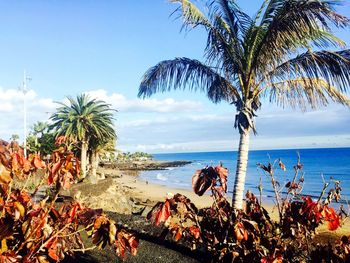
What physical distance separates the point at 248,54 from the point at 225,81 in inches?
42.7

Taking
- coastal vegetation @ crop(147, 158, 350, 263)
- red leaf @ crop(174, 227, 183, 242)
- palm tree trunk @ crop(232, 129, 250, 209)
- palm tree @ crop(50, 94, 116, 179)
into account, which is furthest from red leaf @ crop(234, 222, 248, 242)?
palm tree @ crop(50, 94, 116, 179)

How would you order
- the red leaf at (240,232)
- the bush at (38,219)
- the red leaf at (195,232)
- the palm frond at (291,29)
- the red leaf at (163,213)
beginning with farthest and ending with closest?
the palm frond at (291,29)
the red leaf at (195,232)
the red leaf at (240,232)
the red leaf at (163,213)
the bush at (38,219)

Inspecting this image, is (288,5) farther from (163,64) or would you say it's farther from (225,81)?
(163,64)

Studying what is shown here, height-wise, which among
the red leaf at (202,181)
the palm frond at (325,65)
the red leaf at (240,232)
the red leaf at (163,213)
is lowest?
the red leaf at (240,232)

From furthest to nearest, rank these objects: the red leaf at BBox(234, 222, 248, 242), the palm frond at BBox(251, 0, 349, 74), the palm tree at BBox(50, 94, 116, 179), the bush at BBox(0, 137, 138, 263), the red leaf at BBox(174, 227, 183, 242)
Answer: the palm tree at BBox(50, 94, 116, 179), the palm frond at BBox(251, 0, 349, 74), the red leaf at BBox(174, 227, 183, 242), the red leaf at BBox(234, 222, 248, 242), the bush at BBox(0, 137, 138, 263)

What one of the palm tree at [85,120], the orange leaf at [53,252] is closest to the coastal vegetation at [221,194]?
the orange leaf at [53,252]

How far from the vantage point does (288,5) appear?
8.64 metres

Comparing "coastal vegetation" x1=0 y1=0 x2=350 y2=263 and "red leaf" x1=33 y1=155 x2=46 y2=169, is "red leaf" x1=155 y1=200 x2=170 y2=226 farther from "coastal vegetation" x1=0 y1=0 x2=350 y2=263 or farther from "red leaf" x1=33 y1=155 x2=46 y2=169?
"red leaf" x1=33 y1=155 x2=46 y2=169

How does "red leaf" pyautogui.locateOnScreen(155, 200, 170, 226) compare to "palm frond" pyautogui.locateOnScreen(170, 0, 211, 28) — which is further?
"palm frond" pyautogui.locateOnScreen(170, 0, 211, 28)

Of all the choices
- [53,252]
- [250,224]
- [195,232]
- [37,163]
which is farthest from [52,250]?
[250,224]

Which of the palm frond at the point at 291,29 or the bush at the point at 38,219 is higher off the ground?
the palm frond at the point at 291,29

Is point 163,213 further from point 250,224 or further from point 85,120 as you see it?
point 85,120

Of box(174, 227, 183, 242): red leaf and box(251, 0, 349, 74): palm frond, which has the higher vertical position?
box(251, 0, 349, 74): palm frond

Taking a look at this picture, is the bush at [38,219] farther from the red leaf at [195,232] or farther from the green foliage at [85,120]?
the green foliage at [85,120]
